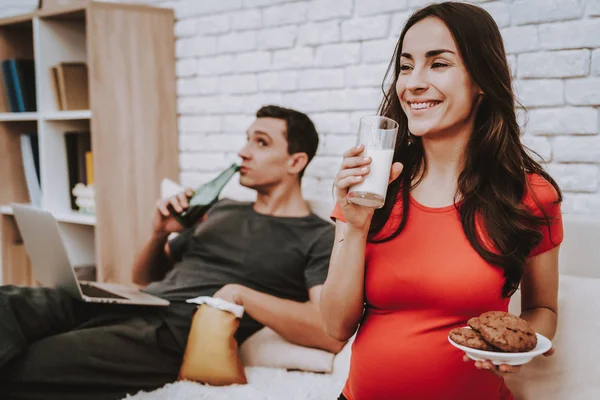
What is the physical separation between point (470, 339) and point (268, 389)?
78 cm

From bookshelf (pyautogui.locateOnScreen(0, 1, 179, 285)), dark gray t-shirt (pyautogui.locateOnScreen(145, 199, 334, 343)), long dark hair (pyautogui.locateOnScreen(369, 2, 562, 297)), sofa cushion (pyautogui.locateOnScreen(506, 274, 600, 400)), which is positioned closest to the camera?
long dark hair (pyautogui.locateOnScreen(369, 2, 562, 297))

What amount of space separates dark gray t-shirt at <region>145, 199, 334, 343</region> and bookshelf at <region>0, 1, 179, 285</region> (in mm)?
694

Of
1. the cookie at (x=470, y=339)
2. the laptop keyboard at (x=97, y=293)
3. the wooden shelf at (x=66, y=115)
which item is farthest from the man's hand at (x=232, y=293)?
the wooden shelf at (x=66, y=115)

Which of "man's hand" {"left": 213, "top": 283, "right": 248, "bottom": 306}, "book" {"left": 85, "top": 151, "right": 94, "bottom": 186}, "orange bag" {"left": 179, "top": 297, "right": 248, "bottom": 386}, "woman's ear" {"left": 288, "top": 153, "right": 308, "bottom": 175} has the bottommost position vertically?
"orange bag" {"left": 179, "top": 297, "right": 248, "bottom": 386}

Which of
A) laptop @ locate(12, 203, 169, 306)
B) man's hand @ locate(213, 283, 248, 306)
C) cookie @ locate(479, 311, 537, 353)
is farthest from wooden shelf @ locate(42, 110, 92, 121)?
cookie @ locate(479, 311, 537, 353)

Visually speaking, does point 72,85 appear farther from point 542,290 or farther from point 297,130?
point 542,290

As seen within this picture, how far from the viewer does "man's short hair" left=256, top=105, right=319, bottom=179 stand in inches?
84.3

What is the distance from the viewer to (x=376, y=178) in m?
1.09

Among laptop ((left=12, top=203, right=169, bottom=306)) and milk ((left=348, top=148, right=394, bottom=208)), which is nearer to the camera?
milk ((left=348, top=148, right=394, bottom=208))

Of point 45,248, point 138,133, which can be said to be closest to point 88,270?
point 138,133

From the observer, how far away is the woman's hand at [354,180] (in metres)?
1.09

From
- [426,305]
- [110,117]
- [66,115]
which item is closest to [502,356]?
[426,305]

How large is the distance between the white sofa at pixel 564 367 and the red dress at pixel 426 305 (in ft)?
0.71

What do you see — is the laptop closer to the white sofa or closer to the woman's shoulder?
the white sofa
